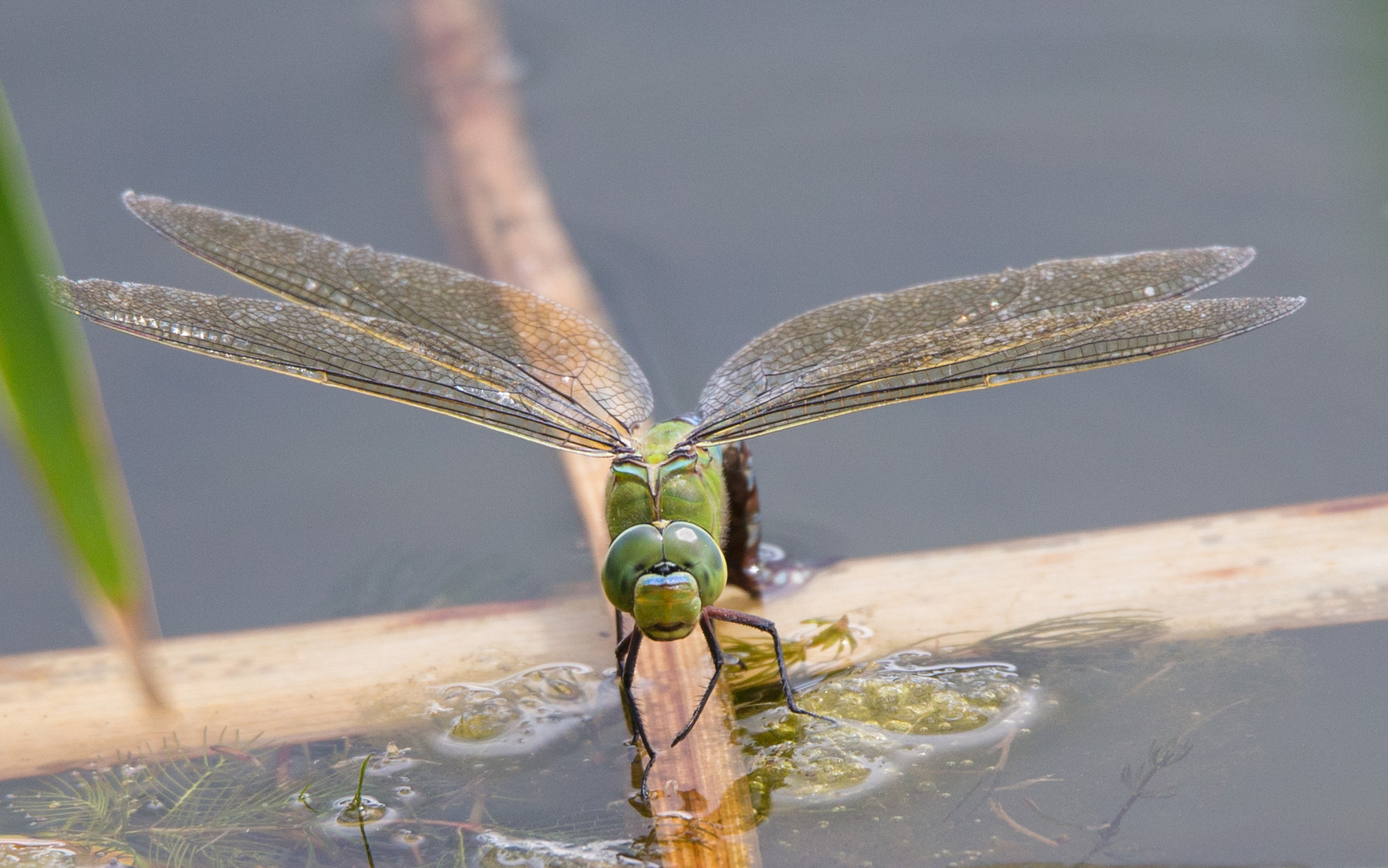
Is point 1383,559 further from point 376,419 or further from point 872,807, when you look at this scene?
point 376,419

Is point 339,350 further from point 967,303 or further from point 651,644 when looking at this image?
point 967,303

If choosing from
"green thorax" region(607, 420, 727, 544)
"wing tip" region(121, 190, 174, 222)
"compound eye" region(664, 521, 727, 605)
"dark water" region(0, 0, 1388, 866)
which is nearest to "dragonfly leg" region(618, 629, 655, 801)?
"compound eye" region(664, 521, 727, 605)

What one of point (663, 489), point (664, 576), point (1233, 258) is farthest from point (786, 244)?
point (664, 576)

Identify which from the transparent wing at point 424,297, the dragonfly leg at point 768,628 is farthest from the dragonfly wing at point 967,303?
the dragonfly leg at point 768,628

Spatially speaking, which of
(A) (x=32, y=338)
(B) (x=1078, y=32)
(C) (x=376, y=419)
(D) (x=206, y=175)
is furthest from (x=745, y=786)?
(B) (x=1078, y=32)

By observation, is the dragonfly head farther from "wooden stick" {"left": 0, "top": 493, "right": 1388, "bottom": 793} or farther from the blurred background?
the blurred background

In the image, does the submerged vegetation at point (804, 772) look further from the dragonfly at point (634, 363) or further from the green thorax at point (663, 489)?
the green thorax at point (663, 489)
